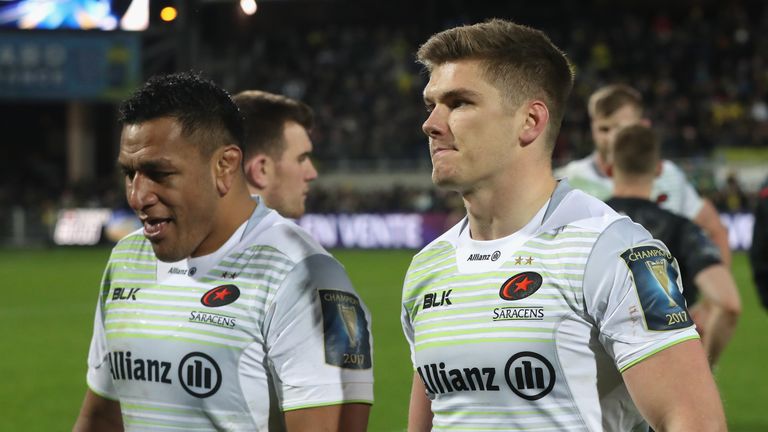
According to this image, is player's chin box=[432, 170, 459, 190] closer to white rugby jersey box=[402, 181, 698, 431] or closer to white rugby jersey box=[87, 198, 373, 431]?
white rugby jersey box=[402, 181, 698, 431]

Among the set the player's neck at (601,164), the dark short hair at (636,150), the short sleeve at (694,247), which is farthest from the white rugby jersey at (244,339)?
the player's neck at (601,164)

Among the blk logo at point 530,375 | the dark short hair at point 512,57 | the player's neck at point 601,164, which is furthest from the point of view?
the player's neck at point 601,164

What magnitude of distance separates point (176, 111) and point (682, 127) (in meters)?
26.2

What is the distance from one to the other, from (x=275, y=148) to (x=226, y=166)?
2.33 feet

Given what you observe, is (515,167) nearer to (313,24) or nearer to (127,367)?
(127,367)

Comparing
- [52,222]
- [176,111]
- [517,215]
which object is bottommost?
[52,222]

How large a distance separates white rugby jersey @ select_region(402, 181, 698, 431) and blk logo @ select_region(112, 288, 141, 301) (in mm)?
861

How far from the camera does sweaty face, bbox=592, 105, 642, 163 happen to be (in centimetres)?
609

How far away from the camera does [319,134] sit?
3164 centimetres

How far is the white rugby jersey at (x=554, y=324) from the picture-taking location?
2.45m

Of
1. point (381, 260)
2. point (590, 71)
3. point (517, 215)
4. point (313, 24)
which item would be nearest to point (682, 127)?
point (590, 71)

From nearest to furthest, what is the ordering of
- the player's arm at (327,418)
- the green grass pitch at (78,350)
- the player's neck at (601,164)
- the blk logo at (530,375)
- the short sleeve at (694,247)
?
the blk logo at (530,375), the player's arm at (327,418), the short sleeve at (694,247), the player's neck at (601,164), the green grass pitch at (78,350)

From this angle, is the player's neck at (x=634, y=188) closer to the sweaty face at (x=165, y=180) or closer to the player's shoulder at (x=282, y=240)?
the player's shoulder at (x=282, y=240)

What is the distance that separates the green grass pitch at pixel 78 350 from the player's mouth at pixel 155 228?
5.03 meters
